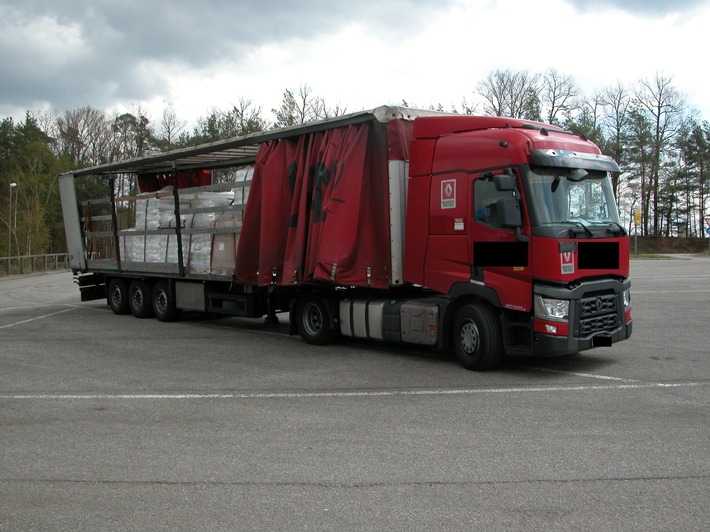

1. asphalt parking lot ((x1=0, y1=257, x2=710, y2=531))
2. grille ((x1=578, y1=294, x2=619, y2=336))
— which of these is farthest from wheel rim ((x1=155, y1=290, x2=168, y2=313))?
grille ((x1=578, y1=294, x2=619, y2=336))

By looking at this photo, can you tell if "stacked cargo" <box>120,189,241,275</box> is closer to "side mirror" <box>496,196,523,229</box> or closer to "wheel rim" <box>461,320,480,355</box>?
"wheel rim" <box>461,320,480,355</box>

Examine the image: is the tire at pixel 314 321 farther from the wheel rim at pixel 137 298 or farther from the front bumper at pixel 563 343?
the wheel rim at pixel 137 298

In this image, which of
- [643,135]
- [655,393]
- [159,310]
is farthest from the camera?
[643,135]

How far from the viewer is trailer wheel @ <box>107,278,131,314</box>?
53.7ft

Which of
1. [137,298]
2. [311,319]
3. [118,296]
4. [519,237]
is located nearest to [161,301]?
[137,298]

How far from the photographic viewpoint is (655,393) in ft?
24.3

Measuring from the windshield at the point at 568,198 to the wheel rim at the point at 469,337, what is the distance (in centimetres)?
154

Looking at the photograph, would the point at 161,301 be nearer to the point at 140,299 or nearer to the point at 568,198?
the point at 140,299

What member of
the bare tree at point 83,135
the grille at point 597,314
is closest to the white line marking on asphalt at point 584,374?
the grille at point 597,314

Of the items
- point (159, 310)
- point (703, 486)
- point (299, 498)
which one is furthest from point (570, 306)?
point (159, 310)

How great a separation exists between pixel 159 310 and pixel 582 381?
9828mm

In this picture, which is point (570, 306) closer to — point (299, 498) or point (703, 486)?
point (703, 486)

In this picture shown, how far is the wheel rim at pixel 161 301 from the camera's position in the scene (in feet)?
48.7

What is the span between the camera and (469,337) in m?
8.79
